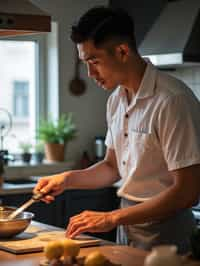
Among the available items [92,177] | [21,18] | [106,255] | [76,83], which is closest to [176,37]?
[76,83]

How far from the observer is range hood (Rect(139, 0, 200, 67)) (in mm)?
4961

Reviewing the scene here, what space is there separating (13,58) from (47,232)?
10.2 feet

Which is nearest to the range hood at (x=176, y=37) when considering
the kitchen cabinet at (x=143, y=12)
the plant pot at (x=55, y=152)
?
the kitchen cabinet at (x=143, y=12)

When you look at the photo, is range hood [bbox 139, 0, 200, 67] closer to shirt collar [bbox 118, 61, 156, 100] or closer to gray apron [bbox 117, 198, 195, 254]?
shirt collar [bbox 118, 61, 156, 100]

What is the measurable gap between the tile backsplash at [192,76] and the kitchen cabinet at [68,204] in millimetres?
1001

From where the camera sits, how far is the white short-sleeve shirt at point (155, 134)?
273cm

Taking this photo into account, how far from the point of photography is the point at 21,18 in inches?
112

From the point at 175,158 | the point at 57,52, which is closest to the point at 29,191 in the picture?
the point at 57,52

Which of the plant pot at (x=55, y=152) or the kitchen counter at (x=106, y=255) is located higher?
the plant pot at (x=55, y=152)

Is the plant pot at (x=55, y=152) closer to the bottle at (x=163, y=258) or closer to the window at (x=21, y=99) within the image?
the window at (x=21, y=99)

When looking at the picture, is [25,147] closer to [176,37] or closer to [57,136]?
[57,136]

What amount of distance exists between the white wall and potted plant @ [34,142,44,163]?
229 mm

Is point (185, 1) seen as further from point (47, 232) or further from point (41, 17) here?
point (47, 232)

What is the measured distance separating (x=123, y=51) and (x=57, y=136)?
9.25 ft
